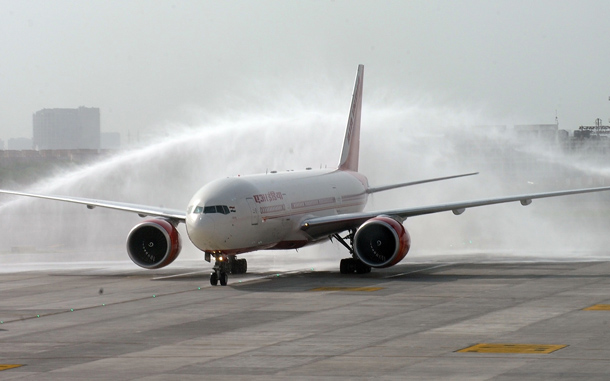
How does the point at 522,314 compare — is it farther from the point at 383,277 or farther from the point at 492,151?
the point at 492,151

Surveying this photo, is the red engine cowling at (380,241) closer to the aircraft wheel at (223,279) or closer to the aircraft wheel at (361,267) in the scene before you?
the aircraft wheel at (361,267)

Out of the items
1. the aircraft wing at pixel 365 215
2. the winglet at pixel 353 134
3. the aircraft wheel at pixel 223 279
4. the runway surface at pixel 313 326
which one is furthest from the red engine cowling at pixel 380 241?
the winglet at pixel 353 134

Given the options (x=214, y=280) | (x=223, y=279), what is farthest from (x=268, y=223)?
(x=214, y=280)

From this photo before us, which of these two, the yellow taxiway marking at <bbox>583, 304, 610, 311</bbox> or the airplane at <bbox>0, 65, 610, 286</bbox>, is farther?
the airplane at <bbox>0, 65, 610, 286</bbox>

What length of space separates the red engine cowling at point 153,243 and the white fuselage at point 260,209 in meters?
3.32

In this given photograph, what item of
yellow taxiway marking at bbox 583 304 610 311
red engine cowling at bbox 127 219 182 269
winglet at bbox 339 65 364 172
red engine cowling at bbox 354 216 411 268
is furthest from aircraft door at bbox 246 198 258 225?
yellow taxiway marking at bbox 583 304 610 311

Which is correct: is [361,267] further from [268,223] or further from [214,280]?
[214,280]

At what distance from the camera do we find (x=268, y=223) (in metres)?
39.8

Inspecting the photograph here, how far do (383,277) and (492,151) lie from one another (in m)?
43.4

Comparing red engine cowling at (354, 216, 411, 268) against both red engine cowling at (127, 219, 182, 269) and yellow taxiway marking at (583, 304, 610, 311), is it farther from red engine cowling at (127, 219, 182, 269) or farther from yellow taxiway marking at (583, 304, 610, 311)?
yellow taxiway marking at (583, 304, 610, 311)

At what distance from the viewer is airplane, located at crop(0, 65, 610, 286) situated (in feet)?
123

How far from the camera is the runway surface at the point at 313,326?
795 inches

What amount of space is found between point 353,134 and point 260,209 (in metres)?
15.3

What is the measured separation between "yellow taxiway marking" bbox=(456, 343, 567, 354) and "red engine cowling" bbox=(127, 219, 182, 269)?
20.6 metres
